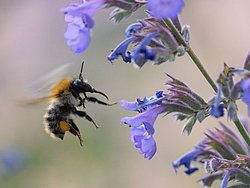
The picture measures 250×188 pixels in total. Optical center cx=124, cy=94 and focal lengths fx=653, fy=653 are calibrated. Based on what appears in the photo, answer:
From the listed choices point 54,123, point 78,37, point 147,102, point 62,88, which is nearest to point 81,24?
point 78,37

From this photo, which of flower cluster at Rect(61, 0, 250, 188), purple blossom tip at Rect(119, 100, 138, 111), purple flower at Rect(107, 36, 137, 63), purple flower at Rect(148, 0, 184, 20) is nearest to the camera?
purple flower at Rect(148, 0, 184, 20)

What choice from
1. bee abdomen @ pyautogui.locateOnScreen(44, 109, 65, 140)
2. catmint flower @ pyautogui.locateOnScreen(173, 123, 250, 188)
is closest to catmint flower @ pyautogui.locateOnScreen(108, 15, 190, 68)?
catmint flower @ pyautogui.locateOnScreen(173, 123, 250, 188)

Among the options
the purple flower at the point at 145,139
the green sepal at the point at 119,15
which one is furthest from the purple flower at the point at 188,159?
the green sepal at the point at 119,15

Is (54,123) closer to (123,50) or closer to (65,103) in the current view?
(65,103)

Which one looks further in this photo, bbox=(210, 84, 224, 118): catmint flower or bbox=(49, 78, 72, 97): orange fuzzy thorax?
bbox=(49, 78, 72, 97): orange fuzzy thorax

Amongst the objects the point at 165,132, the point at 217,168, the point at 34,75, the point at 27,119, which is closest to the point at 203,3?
the point at 165,132

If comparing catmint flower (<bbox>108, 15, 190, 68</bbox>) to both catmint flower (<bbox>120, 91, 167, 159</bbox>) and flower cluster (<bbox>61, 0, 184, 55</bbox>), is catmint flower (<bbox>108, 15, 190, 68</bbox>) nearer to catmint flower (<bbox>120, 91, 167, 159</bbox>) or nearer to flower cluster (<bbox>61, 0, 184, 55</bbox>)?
flower cluster (<bbox>61, 0, 184, 55</bbox>)
